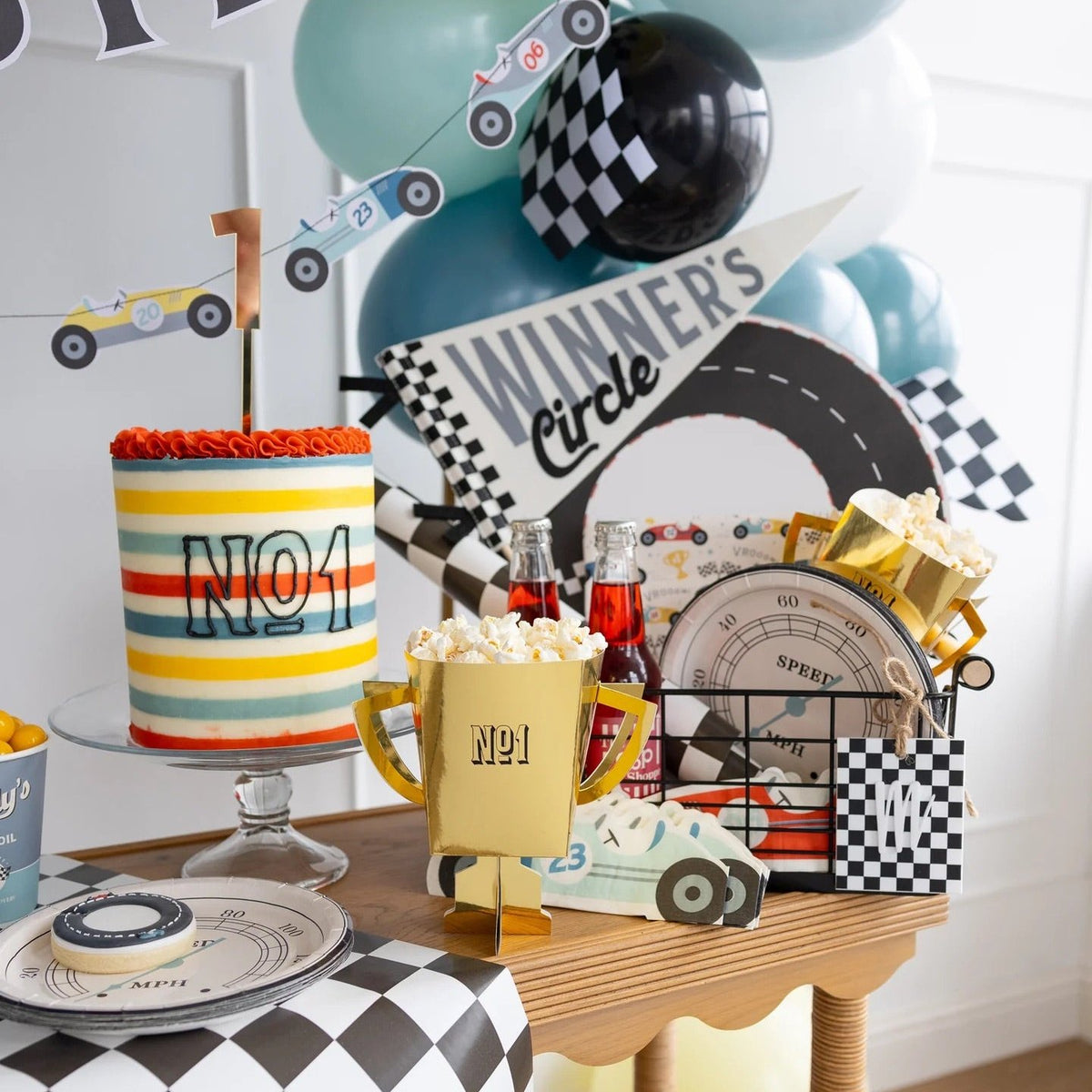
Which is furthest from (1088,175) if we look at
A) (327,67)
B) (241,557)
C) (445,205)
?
(241,557)

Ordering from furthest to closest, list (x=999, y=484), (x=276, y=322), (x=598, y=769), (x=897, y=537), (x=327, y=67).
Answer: (x=999, y=484)
(x=276, y=322)
(x=327, y=67)
(x=897, y=537)
(x=598, y=769)

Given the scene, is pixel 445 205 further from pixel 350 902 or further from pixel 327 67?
pixel 350 902

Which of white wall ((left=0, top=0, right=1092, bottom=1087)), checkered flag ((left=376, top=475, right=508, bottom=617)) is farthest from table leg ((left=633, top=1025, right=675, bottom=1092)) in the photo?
checkered flag ((left=376, top=475, right=508, bottom=617))

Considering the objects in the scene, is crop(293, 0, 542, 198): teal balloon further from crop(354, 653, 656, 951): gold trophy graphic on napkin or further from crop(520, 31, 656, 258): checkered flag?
crop(354, 653, 656, 951): gold trophy graphic on napkin

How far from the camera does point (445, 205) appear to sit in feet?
3.88

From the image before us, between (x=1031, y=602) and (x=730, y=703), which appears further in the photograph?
(x=1031, y=602)

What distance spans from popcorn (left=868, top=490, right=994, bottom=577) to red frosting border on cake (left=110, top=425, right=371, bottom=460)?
18.9 inches

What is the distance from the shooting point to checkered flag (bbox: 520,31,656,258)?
1.09 meters

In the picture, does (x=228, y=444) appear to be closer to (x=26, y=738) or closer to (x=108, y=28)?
(x=26, y=738)

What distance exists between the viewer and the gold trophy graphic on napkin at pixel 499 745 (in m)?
0.71

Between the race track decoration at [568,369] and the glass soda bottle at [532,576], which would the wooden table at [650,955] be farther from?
the race track decoration at [568,369]

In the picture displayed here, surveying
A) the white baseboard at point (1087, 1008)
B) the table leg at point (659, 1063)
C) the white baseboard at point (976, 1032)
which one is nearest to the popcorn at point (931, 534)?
the table leg at point (659, 1063)

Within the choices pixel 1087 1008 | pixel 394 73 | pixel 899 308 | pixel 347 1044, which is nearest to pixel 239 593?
pixel 347 1044

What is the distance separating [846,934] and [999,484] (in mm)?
918
